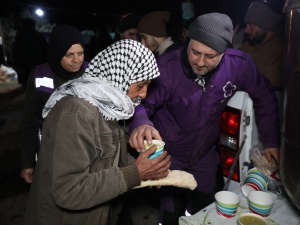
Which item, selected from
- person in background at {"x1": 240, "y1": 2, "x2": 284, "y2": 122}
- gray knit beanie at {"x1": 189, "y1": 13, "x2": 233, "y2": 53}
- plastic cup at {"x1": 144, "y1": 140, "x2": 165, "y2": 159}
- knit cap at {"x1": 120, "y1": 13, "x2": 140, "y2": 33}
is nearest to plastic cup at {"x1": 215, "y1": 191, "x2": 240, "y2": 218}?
plastic cup at {"x1": 144, "y1": 140, "x2": 165, "y2": 159}

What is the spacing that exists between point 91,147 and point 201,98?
52.9 inches

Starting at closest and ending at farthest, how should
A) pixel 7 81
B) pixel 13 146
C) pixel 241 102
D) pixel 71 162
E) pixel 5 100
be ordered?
pixel 71 162 → pixel 241 102 → pixel 13 146 → pixel 5 100 → pixel 7 81

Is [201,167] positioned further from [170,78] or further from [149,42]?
[149,42]

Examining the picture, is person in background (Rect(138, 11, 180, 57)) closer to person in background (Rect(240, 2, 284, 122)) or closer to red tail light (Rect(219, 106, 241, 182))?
person in background (Rect(240, 2, 284, 122))

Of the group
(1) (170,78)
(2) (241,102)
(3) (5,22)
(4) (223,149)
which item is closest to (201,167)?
(4) (223,149)

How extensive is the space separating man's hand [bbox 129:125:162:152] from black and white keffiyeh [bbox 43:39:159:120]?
0.79ft

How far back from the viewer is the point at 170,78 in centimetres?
272

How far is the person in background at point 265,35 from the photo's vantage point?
3.76 metres

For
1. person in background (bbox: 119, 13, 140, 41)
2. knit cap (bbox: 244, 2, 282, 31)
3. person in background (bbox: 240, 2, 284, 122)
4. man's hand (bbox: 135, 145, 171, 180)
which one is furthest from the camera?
person in background (bbox: 119, 13, 140, 41)

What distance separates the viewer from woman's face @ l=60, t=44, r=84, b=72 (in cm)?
299

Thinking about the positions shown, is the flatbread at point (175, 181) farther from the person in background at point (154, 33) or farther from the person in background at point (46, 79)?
the person in background at point (154, 33)

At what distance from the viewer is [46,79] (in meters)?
3.01

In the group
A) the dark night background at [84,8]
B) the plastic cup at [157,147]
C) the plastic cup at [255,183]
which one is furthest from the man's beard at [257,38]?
the dark night background at [84,8]

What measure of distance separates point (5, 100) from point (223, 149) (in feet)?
33.3
